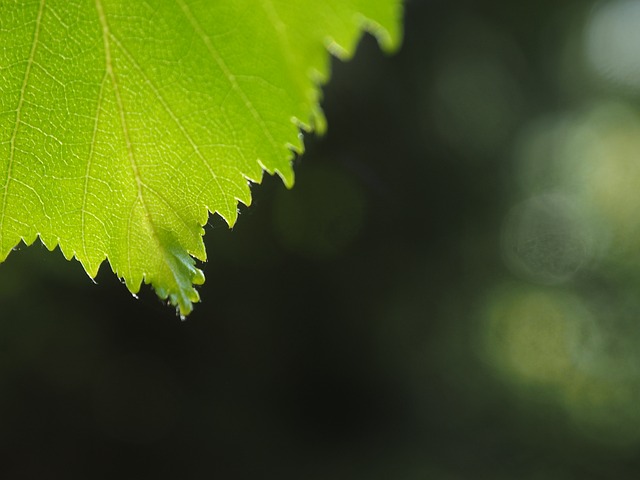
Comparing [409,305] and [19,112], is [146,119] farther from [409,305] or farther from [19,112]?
[409,305]

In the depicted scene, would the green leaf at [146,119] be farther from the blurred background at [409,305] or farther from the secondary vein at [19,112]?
the blurred background at [409,305]

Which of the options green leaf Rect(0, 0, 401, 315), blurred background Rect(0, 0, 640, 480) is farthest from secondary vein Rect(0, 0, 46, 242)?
blurred background Rect(0, 0, 640, 480)

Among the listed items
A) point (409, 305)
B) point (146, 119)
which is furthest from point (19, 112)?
point (409, 305)

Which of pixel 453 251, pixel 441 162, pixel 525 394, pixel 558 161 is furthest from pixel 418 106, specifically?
pixel 525 394

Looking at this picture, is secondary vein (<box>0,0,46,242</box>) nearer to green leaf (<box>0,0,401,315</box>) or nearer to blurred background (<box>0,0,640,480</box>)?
green leaf (<box>0,0,401,315</box>)

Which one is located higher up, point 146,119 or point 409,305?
point 409,305

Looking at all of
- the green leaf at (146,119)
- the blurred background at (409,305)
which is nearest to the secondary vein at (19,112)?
the green leaf at (146,119)
